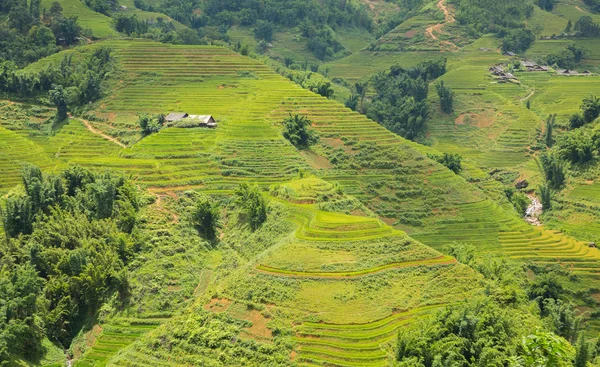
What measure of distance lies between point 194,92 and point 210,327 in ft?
135

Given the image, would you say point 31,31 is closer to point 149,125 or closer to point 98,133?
point 98,133

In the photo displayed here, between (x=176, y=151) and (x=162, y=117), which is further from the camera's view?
(x=162, y=117)

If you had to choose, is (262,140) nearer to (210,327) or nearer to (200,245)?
(200,245)

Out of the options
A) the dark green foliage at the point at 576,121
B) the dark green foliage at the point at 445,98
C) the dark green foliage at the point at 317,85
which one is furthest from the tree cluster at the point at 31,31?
the dark green foliage at the point at 576,121

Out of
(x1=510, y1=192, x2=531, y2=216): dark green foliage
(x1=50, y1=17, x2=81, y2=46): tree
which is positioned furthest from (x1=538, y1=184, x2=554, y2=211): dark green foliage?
(x1=50, y1=17, x2=81, y2=46): tree

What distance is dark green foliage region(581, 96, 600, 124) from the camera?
7656cm

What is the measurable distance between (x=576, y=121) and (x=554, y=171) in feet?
38.5

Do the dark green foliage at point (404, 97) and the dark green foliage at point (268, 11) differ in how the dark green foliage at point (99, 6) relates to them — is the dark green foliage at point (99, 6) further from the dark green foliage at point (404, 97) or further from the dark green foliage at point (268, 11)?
the dark green foliage at point (404, 97)

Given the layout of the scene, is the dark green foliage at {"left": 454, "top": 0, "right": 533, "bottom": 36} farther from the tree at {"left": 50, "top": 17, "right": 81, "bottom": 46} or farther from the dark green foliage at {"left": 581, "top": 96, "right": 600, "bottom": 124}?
the tree at {"left": 50, "top": 17, "right": 81, "bottom": 46}

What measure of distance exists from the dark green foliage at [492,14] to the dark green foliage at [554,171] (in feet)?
157

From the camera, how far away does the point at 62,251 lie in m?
43.2

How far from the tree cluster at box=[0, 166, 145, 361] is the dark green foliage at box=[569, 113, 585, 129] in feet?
164

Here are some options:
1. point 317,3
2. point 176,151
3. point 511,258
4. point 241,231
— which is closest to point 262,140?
point 176,151

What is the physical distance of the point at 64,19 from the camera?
87625 millimetres
